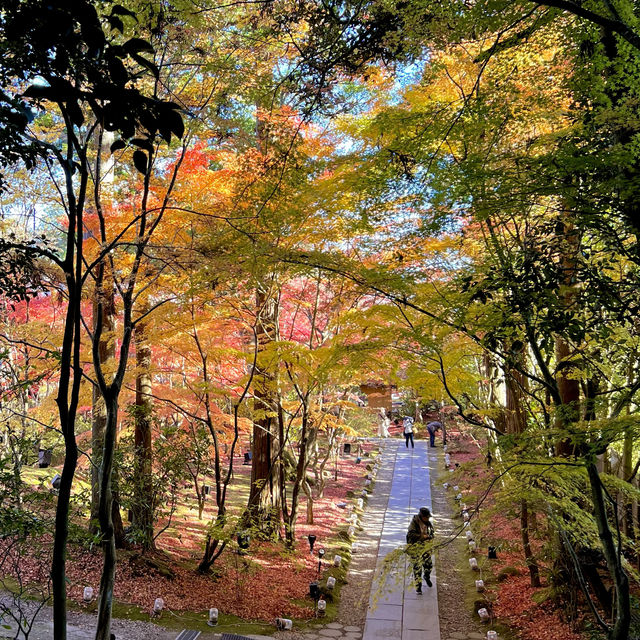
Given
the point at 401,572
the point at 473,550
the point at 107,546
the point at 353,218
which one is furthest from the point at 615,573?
the point at 473,550

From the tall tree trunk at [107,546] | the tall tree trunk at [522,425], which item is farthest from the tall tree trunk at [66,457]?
the tall tree trunk at [522,425]

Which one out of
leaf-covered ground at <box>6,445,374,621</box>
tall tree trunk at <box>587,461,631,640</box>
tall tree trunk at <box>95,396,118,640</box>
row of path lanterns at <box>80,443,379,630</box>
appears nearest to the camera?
tall tree trunk at <box>587,461,631,640</box>

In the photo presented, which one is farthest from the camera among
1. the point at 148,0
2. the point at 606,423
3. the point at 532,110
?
the point at 532,110

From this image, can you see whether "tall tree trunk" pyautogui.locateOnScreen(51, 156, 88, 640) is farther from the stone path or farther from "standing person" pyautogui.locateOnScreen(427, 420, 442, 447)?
"standing person" pyautogui.locateOnScreen(427, 420, 442, 447)

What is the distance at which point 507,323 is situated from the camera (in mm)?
4117

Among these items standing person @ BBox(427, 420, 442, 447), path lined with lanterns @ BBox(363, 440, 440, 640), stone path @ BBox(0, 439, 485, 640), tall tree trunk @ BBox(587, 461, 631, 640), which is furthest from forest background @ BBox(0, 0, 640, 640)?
standing person @ BBox(427, 420, 442, 447)

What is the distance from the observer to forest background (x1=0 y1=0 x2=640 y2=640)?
2.95 m

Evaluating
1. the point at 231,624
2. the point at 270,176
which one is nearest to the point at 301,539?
the point at 231,624

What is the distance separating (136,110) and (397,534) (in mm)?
12405

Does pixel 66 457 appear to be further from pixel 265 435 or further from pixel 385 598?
pixel 265 435

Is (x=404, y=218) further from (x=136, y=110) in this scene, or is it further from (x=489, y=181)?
(x=136, y=110)

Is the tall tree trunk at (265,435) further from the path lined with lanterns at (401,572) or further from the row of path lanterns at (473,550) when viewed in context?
the row of path lanterns at (473,550)

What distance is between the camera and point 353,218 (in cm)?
737

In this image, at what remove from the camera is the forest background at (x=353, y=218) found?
295 cm
